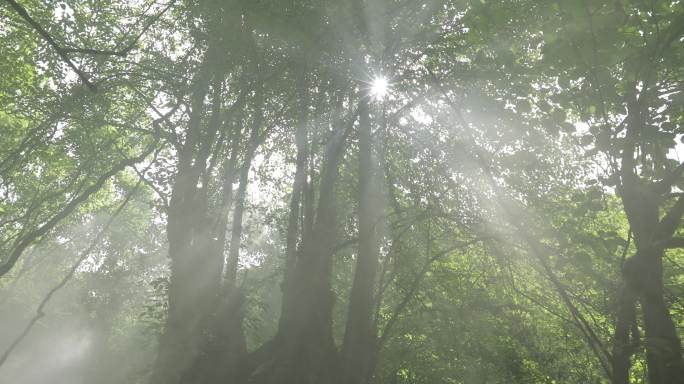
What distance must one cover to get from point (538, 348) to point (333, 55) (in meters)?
9.59

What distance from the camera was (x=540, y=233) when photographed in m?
6.00

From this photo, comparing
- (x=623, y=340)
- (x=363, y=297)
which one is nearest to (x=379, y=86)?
(x=363, y=297)

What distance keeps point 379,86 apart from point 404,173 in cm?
277

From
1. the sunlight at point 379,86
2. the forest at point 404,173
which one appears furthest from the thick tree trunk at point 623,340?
the sunlight at point 379,86

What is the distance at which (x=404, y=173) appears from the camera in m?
10.8

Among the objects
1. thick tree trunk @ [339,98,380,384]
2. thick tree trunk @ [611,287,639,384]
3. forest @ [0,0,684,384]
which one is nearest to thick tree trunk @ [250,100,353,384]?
forest @ [0,0,684,384]

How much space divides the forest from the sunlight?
7 centimetres

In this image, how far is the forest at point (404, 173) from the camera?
3.71 m

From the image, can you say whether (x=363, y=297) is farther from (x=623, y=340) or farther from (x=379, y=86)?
(x=623, y=340)

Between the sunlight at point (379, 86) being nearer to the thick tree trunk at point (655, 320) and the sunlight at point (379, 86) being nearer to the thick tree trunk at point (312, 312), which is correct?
the thick tree trunk at point (312, 312)

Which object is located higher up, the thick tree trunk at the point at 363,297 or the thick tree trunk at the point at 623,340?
the thick tree trunk at the point at 363,297

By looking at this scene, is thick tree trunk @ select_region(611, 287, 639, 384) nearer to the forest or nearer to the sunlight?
the forest

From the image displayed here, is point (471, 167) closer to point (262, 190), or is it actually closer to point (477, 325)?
point (477, 325)

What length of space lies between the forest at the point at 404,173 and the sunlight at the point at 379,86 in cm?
7
